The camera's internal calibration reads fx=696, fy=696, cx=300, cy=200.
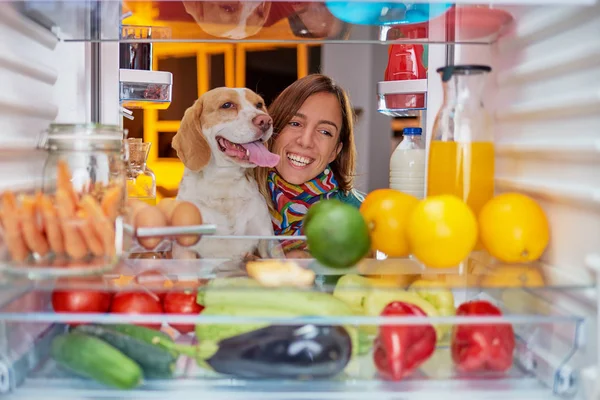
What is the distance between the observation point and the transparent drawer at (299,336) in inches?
35.3

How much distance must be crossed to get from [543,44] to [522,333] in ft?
1.47

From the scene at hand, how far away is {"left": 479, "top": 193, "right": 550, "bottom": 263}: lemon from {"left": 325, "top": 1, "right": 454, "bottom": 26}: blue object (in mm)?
344

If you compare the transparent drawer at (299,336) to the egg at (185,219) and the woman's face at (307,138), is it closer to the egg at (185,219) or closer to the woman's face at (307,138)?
the egg at (185,219)

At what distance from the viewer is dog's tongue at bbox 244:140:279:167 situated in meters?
1.91

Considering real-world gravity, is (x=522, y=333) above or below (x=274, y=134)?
below

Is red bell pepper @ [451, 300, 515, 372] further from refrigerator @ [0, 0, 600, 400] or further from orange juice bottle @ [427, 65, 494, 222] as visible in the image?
orange juice bottle @ [427, 65, 494, 222]

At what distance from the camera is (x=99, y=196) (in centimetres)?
100

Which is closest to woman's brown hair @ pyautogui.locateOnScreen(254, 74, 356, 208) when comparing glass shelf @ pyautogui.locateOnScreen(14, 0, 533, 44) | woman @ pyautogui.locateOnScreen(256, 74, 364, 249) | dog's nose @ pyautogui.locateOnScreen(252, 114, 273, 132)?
woman @ pyautogui.locateOnScreen(256, 74, 364, 249)

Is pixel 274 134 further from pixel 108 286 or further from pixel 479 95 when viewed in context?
pixel 108 286

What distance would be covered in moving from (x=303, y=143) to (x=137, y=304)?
1.15 meters

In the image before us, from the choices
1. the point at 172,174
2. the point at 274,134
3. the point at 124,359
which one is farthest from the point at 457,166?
the point at 172,174

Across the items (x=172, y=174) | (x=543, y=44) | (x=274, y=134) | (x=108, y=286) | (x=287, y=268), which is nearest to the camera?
(x=108, y=286)

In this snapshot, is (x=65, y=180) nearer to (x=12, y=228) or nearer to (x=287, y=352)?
(x=12, y=228)

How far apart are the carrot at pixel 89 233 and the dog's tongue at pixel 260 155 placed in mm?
974
